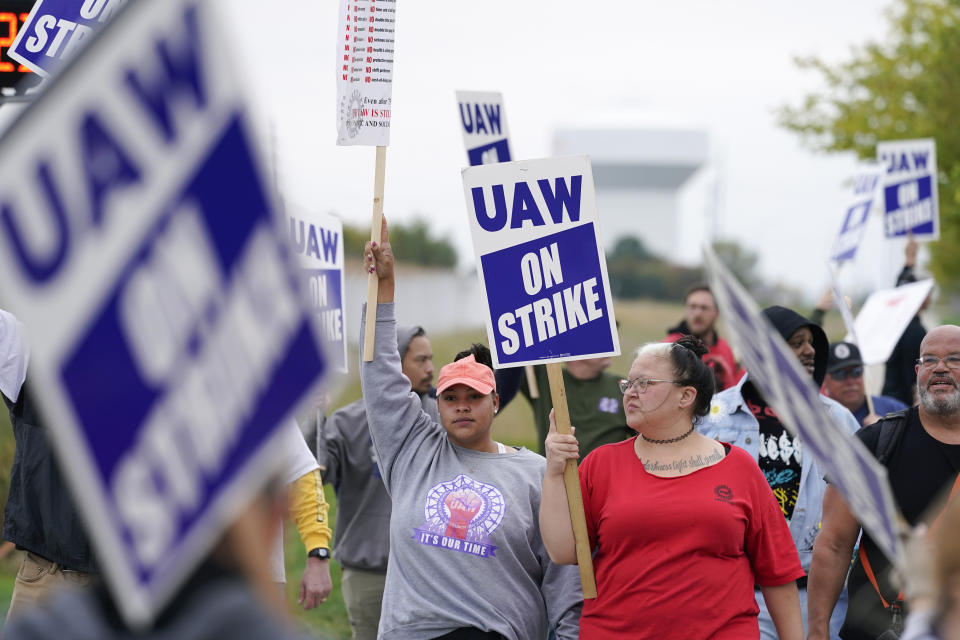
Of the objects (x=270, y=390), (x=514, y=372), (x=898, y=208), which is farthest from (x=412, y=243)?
(x=270, y=390)

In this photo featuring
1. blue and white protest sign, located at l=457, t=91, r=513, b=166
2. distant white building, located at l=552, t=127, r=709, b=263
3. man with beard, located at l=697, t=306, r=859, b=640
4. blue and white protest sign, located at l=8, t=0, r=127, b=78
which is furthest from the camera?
distant white building, located at l=552, t=127, r=709, b=263

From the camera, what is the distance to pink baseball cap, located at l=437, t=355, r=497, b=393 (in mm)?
4801

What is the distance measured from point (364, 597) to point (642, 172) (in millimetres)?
106413

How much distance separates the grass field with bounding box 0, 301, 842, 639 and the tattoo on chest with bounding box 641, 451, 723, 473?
1.16 metres

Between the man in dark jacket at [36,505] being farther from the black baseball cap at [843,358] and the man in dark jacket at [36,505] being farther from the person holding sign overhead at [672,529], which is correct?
the black baseball cap at [843,358]

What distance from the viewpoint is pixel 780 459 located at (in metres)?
5.43

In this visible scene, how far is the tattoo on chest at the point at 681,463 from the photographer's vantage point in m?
4.46

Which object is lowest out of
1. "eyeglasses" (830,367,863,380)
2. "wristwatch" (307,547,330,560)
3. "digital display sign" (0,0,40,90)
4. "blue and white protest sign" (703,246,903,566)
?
"wristwatch" (307,547,330,560)

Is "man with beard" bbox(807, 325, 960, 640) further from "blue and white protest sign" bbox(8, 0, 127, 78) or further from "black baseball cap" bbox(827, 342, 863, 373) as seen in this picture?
"blue and white protest sign" bbox(8, 0, 127, 78)

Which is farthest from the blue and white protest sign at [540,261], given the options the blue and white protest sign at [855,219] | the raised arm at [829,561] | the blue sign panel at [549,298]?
the blue and white protest sign at [855,219]

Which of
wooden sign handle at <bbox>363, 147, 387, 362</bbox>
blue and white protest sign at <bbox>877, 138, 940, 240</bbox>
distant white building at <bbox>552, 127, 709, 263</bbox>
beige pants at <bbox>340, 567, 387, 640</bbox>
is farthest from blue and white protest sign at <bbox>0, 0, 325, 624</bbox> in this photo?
distant white building at <bbox>552, 127, 709, 263</bbox>

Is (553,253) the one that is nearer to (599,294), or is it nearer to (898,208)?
(599,294)

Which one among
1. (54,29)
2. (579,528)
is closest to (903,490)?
(579,528)

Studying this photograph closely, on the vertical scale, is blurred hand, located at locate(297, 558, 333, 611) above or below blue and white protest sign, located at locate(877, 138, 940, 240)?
below
